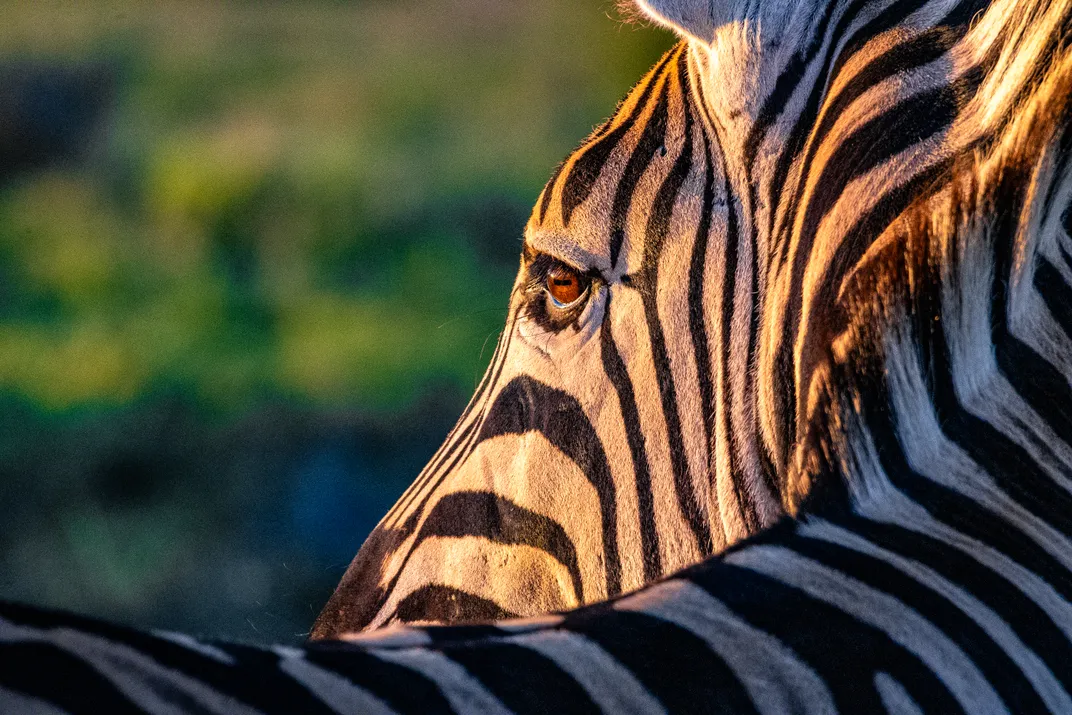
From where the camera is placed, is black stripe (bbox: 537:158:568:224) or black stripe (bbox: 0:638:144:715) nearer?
black stripe (bbox: 0:638:144:715)

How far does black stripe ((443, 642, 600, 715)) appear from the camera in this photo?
789 mm

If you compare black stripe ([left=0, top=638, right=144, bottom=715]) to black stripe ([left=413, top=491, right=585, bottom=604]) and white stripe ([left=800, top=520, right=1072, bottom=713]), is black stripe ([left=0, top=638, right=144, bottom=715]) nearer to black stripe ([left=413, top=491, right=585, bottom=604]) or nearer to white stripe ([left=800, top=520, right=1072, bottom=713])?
white stripe ([left=800, top=520, right=1072, bottom=713])

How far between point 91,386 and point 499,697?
24.4 feet

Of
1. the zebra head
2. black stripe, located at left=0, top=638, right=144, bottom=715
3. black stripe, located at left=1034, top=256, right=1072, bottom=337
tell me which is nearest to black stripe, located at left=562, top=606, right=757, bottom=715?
black stripe, located at left=0, top=638, right=144, bottom=715

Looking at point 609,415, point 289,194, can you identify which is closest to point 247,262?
point 289,194

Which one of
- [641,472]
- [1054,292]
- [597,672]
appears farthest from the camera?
[641,472]

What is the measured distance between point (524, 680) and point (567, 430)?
105 cm

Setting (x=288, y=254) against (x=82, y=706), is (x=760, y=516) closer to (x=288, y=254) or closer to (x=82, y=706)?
(x=82, y=706)

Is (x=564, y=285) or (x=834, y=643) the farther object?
(x=564, y=285)

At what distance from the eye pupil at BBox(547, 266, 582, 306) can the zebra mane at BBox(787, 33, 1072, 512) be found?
0.78m

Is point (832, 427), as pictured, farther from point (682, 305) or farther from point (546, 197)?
point (546, 197)

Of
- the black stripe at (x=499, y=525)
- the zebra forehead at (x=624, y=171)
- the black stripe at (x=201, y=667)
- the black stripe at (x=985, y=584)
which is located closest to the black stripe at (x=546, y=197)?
the zebra forehead at (x=624, y=171)

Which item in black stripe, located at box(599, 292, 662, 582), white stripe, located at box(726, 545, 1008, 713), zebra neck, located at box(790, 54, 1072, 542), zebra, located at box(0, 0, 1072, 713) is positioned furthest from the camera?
black stripe, located at box(599, 292, 662, 582)

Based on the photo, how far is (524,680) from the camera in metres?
0.80
